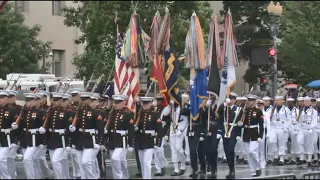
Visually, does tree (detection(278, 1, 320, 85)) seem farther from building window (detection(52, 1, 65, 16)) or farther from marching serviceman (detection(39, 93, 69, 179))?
marching serviceman (detection(39, 93, 69, 179))

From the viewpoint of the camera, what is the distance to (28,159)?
1516 cm

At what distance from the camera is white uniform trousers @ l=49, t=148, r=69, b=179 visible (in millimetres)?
14852

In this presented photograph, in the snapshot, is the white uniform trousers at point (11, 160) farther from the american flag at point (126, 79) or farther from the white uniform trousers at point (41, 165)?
the american flag at point (126, 79)

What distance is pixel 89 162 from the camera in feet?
48.8

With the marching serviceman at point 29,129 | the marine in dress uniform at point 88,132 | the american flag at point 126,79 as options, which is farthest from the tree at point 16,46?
the marine in dress uniform at point 88,132

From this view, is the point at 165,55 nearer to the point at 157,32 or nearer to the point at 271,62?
the point at 157,32

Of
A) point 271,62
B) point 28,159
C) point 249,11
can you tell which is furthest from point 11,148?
point 249,11

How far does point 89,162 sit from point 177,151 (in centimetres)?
380

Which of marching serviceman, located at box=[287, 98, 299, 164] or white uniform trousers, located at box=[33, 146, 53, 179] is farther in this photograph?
marching serviceman, located at box=[287, 98, 299, 164]

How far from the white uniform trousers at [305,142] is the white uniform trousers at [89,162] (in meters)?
8.01

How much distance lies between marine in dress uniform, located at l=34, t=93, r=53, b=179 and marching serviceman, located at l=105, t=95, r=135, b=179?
4.32ft

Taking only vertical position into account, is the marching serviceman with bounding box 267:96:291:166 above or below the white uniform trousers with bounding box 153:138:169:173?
above

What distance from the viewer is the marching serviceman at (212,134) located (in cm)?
1659

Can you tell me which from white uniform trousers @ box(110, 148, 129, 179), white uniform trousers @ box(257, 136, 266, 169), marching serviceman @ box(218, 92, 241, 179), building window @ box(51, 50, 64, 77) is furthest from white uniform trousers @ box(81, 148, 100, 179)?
building window @ box(51, 50, 64, 77)
